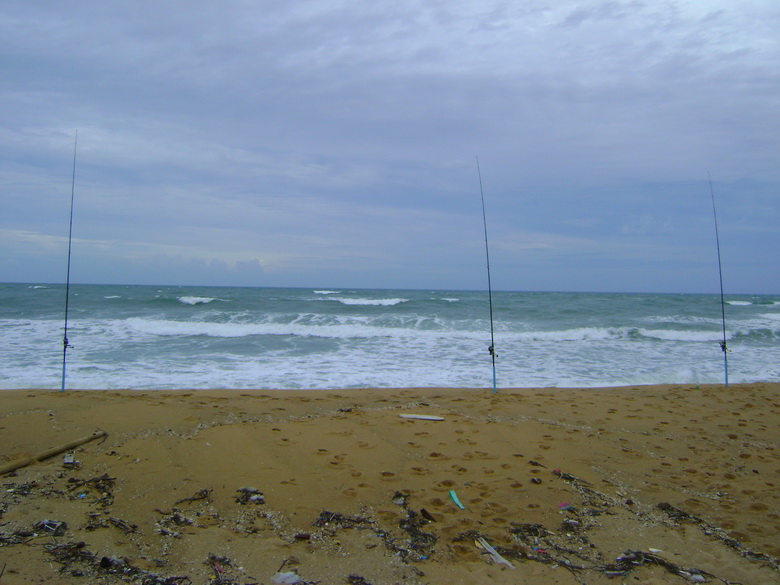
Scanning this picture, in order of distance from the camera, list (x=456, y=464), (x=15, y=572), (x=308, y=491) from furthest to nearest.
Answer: (x=456, y=464), (x=308, y=491), (x=15, y=572)

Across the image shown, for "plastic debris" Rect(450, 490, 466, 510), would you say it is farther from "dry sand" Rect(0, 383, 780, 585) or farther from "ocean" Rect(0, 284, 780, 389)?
"ocean" Rect(0, 284, 780, 389)

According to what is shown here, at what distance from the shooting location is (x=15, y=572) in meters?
2.57

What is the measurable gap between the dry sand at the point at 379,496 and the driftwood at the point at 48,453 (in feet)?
0.20

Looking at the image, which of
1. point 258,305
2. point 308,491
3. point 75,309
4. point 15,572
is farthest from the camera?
point 258,305

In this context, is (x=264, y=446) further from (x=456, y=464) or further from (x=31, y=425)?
(x=31, y=425)

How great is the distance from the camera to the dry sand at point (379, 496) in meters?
2.86

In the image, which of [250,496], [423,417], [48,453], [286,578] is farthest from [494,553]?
[48,453]

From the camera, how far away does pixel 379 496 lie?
12.4ft

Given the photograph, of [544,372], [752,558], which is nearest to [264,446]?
[752,558]

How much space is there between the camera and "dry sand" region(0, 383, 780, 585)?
2.86 meters

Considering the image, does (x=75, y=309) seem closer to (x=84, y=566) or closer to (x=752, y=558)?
(x=84, y=566)

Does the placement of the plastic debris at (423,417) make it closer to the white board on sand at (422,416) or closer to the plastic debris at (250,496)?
the white board on sand at (422,416)

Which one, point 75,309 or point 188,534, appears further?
point 75,309

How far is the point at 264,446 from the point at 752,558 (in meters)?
3.85
